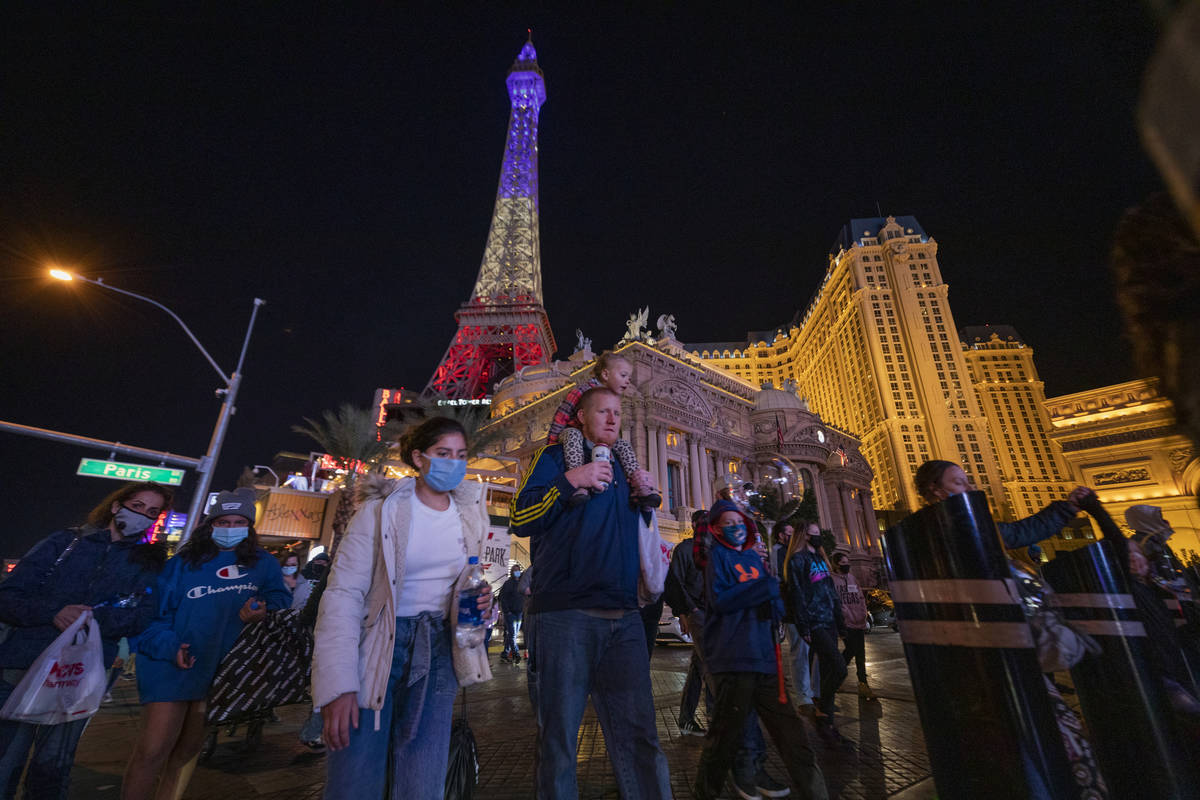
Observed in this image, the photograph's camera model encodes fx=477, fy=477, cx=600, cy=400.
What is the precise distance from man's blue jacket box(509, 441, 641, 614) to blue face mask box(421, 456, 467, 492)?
1.21 ft

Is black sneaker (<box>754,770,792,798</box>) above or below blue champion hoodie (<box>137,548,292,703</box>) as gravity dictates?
below

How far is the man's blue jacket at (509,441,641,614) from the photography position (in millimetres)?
2201

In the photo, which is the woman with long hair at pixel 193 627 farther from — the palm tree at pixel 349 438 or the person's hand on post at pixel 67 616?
the palm tree at pixel 349 438

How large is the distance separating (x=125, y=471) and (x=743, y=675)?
54.9 feet

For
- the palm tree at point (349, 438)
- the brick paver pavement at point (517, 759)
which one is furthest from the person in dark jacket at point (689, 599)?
the palm tree at point (349, 438)

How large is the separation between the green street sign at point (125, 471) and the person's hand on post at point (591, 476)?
1494cm

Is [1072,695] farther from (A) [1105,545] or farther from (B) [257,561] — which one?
(B) [257,561]

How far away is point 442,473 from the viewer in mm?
2455

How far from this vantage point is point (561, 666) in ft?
6.88

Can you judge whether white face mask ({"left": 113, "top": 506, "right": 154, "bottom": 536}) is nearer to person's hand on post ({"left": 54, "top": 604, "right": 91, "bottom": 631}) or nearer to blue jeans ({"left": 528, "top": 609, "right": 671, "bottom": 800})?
person's hand on post ({"left": 54, "top": 604, "right": 91, "bottom": 631})

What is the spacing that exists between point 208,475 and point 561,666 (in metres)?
15.9

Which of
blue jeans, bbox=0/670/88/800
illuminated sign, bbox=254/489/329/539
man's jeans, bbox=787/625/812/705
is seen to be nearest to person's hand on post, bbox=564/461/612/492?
blue jeans, bbox=0/670/88/800

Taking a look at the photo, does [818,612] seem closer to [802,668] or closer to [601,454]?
[802,668]

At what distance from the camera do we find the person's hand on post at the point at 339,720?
5.82ft
